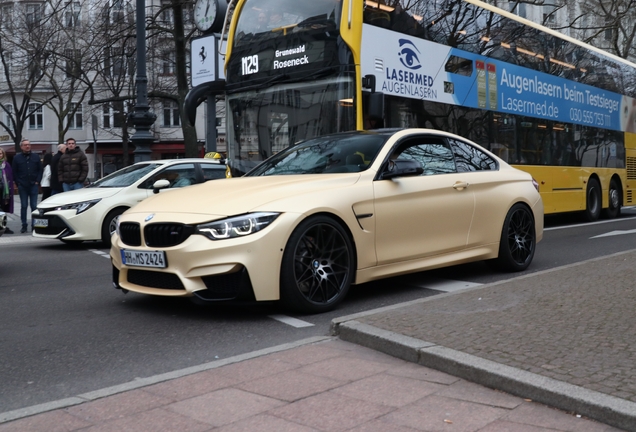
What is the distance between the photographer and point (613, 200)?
720 inches

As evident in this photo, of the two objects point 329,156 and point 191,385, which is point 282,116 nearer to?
point 329,156

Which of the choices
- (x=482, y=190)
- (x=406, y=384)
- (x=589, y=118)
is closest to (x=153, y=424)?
(x=406, y=384)

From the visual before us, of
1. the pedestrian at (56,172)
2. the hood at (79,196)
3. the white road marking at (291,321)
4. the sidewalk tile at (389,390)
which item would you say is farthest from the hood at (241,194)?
the pedestrian at (56,172)

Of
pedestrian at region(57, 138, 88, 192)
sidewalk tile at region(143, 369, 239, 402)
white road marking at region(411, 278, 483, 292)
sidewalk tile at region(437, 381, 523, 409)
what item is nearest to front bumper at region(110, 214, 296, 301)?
sidewalk tile at region(143, 369, 239, 402)

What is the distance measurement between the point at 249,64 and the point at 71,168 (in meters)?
5.82

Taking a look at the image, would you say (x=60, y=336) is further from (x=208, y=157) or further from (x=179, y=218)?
(x=208, y=157)

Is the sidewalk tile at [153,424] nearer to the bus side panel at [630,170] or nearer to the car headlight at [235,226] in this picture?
the car headlight at [235,226]

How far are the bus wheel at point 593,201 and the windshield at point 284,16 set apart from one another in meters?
8.98

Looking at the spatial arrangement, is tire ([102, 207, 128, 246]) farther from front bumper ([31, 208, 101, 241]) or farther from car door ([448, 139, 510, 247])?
car door ([448, 139, 510, 247])

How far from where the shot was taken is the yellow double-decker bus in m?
10.2

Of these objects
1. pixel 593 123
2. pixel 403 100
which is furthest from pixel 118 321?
pixel 593 123

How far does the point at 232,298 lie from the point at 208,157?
8932mm

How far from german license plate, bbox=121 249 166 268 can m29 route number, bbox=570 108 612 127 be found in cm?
1264

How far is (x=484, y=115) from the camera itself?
13.2 m
